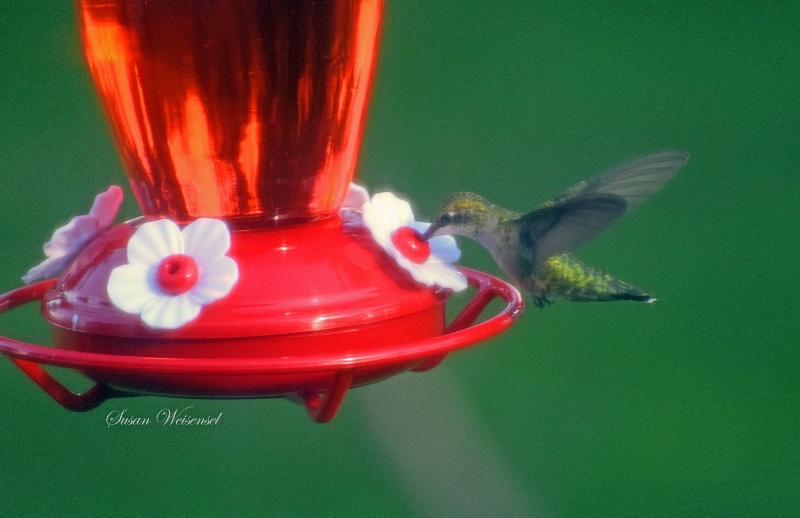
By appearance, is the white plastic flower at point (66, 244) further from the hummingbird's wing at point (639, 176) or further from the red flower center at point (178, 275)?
the hummingbird's wing at point (639, 176)

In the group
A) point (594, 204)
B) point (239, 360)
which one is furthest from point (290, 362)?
point (594, 204)

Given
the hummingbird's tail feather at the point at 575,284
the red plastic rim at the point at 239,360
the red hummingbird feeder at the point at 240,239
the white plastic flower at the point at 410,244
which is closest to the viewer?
the red plastic rim at the point at 239,360

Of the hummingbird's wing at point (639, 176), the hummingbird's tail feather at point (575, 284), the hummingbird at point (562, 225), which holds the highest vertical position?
the hummingbird's wing at point (639, 176)

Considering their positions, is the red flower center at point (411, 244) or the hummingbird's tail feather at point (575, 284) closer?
the red flower center at point (411, 244)

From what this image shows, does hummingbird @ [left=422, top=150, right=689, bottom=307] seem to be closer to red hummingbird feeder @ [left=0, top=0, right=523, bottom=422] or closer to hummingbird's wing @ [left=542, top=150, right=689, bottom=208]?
hummingbird's wing @ [left=542, top=150, right=689, bottom=208]

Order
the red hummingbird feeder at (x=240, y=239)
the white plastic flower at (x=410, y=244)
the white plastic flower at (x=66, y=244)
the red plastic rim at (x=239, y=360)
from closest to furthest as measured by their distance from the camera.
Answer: the red plastic rim at (x=239, y=360) → the red hummingbird feeder at (x=240, y=239) → the white plastic flower at (x=410, y=244) → the white plastic flower at (x=66, y=244)

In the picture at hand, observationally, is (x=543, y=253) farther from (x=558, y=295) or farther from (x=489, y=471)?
(x=489, y=471)

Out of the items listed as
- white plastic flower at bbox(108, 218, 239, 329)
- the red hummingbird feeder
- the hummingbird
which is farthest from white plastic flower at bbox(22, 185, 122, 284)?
the hummingbird

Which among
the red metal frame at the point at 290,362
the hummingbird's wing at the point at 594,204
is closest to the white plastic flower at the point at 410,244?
the red metal frame at the point at 290,362
